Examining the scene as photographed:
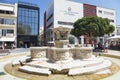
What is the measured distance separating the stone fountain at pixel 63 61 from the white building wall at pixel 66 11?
39318mm

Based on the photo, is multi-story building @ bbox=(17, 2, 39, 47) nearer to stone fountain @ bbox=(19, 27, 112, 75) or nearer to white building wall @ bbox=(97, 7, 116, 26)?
white building wall @ bbox=(97, 7, 116, 26)

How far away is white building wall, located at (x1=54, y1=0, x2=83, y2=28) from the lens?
2047 inches

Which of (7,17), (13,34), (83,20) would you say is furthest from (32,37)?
(83,20)

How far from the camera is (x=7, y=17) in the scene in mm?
40531

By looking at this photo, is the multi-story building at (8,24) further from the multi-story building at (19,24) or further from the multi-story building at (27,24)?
the multi-story building at (27,24)

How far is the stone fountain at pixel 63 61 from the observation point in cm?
920

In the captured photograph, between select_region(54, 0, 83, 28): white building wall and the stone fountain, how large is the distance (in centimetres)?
3932

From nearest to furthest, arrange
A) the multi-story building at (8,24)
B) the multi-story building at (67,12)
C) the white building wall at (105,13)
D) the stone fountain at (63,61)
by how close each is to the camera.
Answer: the stone fountain at (63,61), the multi-story building at (8,24), the multi-story building at (67,12), the white building wall at (105,13)

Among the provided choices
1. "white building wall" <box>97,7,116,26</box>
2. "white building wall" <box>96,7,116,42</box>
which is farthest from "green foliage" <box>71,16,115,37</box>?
"white building wall" <box>97,7,116,26</box>

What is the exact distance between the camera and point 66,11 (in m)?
53.4

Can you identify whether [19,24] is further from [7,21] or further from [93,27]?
[93,27]

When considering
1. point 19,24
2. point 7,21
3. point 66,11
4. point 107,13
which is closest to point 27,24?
point 19,24

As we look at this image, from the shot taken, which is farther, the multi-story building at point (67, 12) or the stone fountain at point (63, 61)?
the multi-story building at point (67, 12)

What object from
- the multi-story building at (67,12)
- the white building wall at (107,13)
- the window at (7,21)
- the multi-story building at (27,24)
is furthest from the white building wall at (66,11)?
the window at (7,21)
